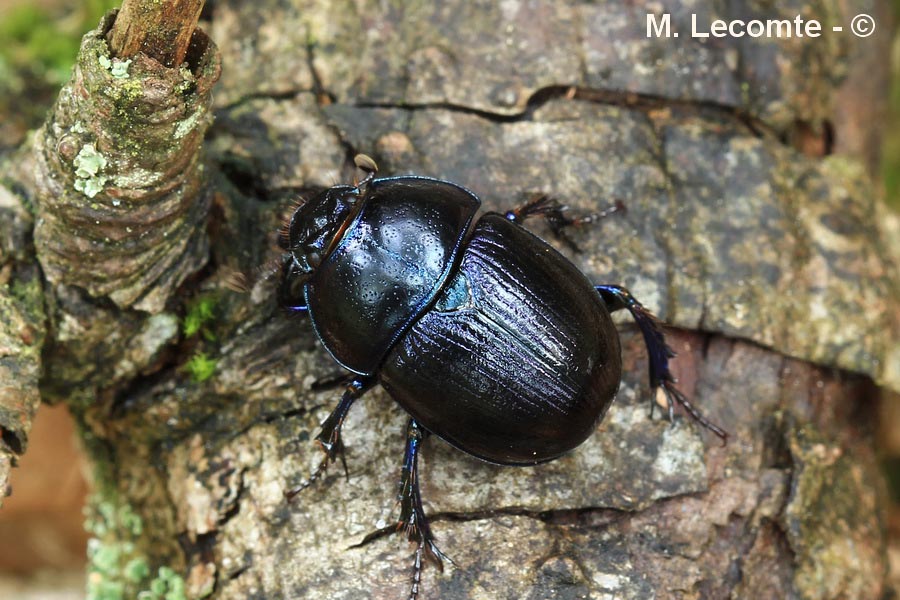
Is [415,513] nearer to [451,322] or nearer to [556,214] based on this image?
[451,322]

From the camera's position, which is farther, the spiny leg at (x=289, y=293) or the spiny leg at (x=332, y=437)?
the spiny leg at (x=289, y=293)

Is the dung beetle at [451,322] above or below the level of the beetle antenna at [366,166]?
below

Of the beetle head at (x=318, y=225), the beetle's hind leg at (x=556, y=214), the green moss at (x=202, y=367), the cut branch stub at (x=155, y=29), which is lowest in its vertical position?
the green moss at (x=202, y=367)

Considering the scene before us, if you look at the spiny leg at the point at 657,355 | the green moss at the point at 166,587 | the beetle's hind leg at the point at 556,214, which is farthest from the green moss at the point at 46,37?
the spiny leg at the point at 657,355

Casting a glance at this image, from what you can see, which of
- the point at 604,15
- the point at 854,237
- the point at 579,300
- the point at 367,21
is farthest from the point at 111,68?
the point at 854,237

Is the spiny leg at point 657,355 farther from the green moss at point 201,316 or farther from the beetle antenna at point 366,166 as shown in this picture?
the green moss at point 201,316

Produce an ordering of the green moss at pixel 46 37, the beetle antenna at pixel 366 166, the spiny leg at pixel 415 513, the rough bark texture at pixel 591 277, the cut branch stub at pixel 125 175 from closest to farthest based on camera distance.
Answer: the cut branch stub at pixel 125 175 → the spiny leg at pixel 415 513 → the rough bark texture at pixel 591 277 → the beetle antenna at pixel 366 166 → the green moss at pixel 46 37

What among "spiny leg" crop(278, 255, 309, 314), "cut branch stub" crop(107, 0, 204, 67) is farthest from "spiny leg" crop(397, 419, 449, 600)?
"cut branch stub" crop(107, 0, 204, 67)

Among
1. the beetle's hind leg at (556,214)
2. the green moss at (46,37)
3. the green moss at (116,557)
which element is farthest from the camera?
the green moss at (46,37)

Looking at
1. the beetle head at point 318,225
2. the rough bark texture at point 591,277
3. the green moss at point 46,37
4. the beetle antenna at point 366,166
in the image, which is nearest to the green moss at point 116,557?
the rough bark texture at point 591,277
